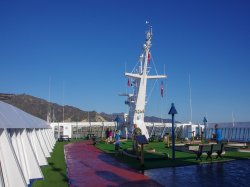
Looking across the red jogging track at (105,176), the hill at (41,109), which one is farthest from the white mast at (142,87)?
the hill at (41,109)

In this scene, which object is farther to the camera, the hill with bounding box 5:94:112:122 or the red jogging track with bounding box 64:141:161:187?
the hill with bounding box 5:94:112:122

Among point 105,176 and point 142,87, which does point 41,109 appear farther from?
point 105,176

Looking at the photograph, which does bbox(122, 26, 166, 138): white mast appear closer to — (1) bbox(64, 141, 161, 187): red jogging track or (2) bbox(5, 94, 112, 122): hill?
(1) bbox(64, 141, 161, 187): red jogging track

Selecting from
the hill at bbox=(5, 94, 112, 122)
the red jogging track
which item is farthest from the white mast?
the hill at bbox=(5, 94, 112, 122)

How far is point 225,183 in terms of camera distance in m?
8.88

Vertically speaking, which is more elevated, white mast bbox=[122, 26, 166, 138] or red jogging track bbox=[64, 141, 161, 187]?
white mast bbox=[122, 26, 166, 138]

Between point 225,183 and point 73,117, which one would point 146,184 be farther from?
point 73,117

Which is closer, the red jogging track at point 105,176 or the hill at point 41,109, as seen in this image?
the red jogging track at point 105,176

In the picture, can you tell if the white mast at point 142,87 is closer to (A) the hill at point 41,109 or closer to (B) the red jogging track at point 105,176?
(B) the red jogging track at point 105,176

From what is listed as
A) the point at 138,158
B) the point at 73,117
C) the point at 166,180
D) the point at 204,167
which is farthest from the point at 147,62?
the point at 73,117

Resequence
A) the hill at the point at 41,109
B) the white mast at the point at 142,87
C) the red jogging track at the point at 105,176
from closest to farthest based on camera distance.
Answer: the red jogging track at the point at 105,176
the white mast at the point at 142,87
the hill at the point at 41,109

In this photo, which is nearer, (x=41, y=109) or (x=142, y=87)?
(x=142, y=87)

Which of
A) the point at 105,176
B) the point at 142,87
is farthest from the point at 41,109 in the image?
the point at 105,176

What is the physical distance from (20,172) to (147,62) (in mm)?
22405
